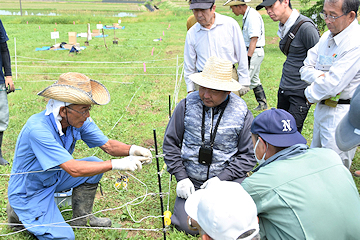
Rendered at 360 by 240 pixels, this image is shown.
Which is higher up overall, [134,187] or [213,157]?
[213,157]

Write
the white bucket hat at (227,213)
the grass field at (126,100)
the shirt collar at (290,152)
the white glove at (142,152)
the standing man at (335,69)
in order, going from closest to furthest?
the white bucket hat at (227,213) → the shirt collar at (290,152) → the standing man at (335,69) → the white glove at (142,152) → the grass field at (126,100)

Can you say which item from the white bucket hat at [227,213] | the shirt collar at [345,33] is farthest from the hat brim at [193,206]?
the shirt collar at [345,33]

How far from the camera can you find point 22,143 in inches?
117

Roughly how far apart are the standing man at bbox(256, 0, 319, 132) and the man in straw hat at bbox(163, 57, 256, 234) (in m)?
1.27

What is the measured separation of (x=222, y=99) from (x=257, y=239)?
1839mm

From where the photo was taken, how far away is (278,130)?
2205 mm

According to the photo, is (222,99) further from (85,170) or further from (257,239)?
(257,239)

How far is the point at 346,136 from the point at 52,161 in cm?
265

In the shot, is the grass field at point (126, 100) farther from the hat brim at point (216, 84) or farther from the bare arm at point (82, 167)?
the hat brim at point (216, 84)

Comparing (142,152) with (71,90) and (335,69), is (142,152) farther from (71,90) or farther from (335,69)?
(335,69)

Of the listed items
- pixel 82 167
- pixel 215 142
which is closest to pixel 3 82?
pixel 82 167

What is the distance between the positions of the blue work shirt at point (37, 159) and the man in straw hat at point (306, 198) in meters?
1.80

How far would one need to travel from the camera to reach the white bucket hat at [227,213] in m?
1.57

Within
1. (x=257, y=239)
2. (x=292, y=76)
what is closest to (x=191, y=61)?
(x=292, y=76)
